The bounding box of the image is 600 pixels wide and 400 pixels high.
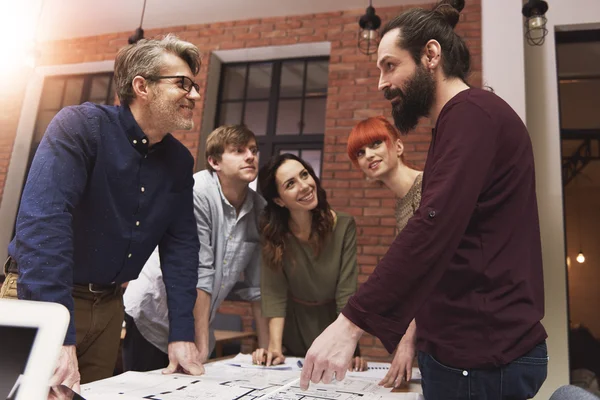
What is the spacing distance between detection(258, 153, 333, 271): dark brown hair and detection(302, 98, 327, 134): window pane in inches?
93.9

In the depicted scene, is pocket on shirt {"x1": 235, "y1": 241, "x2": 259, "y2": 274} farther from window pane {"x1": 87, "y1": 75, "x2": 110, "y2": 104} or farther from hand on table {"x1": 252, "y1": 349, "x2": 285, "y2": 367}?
window pane {"x1": 87, "y1": 75, "x2": 110, "y2": 104}

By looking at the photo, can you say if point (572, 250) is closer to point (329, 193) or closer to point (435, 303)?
point (329, 193)

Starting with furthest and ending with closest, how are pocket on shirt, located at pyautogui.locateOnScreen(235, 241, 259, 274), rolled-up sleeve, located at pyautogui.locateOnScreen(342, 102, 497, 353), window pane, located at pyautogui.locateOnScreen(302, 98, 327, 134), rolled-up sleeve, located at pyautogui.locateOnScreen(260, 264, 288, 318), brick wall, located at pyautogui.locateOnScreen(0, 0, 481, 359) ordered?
1. window pane, located at pyautogui.locateOnScreen(302, 98, 327, 134)
2. brick wall, located at pyautogui.locateOnScreen(0, 0, 481, 359)
3. pocket on shirt, located at pyautogui.locateOnScreen(235, 241, 259, 274)
4. rolled-up sleeve, located at pyautogui.locateOnScreen(260, 264, 288, 318)
5. rolled-up sleeve, located at pyautogui.locateOnScreen(342, 102, 497, 353)

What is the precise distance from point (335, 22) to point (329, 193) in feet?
5.25

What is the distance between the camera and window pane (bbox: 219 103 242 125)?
4.59 meters

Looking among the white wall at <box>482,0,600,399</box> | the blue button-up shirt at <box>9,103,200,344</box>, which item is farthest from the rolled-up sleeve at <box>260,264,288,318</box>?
the white wall at <box>482,0,600,399</box>

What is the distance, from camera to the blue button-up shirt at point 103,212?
934 mm

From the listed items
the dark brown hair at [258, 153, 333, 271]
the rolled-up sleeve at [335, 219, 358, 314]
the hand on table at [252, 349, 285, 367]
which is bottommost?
the hand on table at [252, 349, 285, 367]

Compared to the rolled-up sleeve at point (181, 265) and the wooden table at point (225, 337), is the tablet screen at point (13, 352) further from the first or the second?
the wooden table at point (225, 337)

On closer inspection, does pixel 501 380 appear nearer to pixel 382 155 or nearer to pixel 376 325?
pixel 376 325

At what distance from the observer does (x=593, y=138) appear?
10.8ft

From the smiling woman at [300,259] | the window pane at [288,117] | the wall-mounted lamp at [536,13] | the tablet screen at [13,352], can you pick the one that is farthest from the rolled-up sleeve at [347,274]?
the window pane at [288,117]

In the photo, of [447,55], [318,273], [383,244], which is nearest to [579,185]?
[383,244]

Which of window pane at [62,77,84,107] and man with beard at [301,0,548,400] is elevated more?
window pane at [62,77,84,107]
